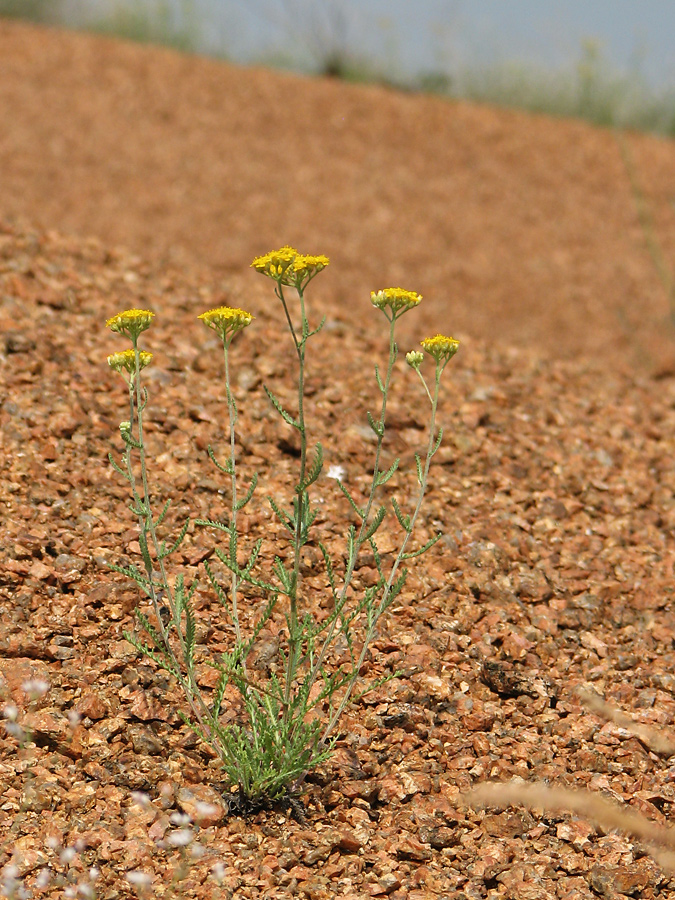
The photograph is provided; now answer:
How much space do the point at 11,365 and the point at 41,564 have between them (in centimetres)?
116

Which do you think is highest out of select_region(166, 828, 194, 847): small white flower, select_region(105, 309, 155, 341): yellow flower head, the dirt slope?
the dirt slope

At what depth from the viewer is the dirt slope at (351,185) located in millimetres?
7945

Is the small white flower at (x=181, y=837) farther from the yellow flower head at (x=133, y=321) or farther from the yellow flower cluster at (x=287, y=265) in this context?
the yellow flower cluster at (x=287, y=265)

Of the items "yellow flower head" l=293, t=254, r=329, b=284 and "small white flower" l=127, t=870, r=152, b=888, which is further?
"yellow flower head" l=293, t=254, r=329, b=284

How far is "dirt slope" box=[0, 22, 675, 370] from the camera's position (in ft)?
26.1

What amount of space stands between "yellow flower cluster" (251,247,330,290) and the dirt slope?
4.79 m

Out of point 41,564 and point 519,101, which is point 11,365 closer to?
point 41,564

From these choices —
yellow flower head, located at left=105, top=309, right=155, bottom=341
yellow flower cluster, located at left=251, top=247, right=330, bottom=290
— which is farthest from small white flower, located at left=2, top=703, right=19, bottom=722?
yellow flower cluster, located at left=251, top=247, right=330, bottom=290

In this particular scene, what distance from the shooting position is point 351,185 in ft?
30.4

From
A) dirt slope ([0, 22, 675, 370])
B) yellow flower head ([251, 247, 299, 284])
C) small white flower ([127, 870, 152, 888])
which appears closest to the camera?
small white flower ([127, 870, 152, 888])

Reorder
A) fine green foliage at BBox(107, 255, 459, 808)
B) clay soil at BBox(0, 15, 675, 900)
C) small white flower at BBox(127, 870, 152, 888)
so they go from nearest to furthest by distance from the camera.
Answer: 1. small white flower at BBox(127, 870, 152, 888)
2. fine green foliage at BBox(107, 255, 459, 808)
3. clay soil at BBox(0, 15, 675, 900)

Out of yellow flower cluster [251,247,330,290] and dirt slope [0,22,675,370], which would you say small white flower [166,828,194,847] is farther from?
dirt slope [0,22,675,370]

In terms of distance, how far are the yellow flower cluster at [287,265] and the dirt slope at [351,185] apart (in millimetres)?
4787

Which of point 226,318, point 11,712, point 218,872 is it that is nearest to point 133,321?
point 226,318
